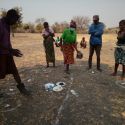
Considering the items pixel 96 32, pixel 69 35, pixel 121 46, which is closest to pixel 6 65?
pixel 69 35

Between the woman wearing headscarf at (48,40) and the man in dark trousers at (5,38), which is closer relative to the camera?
the man in dark trousers at (5,38)

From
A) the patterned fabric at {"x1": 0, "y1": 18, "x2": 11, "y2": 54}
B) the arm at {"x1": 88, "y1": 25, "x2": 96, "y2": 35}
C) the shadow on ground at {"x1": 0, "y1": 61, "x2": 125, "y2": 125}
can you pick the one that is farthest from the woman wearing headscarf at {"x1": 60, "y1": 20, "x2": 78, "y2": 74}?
the patterned fabric at {"x1": 0, "y1": 18, "x2": 11, "y2": 54}

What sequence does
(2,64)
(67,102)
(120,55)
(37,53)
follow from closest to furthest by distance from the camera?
(2,64)
(67,102)
(120,55)
(37,53)

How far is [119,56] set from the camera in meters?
9.47

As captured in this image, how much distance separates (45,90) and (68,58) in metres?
2.63

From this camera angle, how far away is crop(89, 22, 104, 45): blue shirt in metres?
10.2

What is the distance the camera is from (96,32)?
10.2 m

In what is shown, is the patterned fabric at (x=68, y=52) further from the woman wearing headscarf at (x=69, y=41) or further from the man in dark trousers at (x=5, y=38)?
the man in dark trousers at (x=5, y=38)

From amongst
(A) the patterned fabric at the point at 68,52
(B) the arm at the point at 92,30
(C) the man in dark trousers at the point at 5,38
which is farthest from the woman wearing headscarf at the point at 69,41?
(C) the man in dark trousers at the point at 5,38

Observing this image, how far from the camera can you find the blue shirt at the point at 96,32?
10.2 meters

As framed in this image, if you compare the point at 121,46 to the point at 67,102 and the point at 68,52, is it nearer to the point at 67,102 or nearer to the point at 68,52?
the point at 68,52

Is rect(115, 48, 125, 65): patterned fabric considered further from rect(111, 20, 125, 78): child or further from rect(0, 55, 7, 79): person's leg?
rect(0, 55, 7, 79): person's leg

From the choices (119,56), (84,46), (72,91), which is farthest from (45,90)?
(84,46)

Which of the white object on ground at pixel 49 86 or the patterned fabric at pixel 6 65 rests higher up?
the patterned fabric at pixel 6 65
